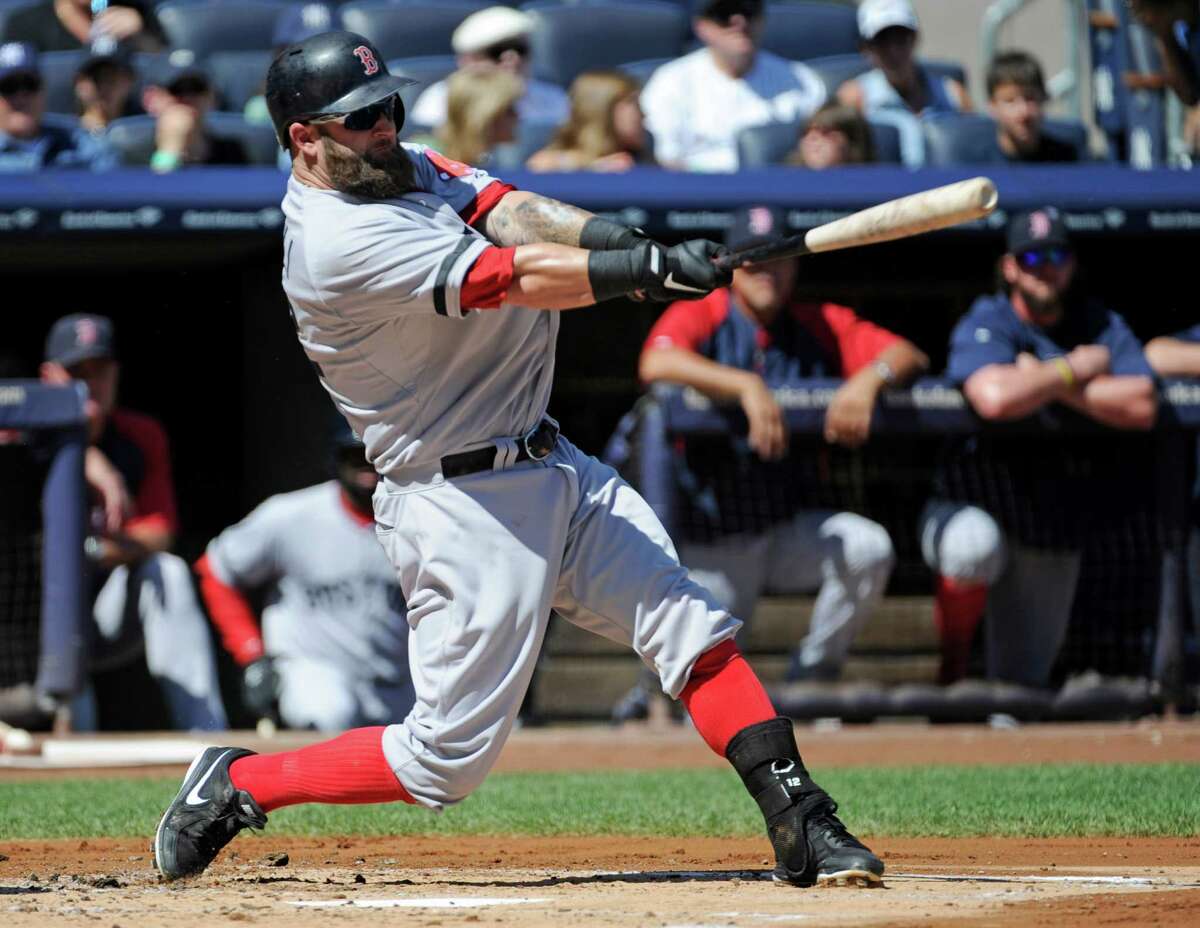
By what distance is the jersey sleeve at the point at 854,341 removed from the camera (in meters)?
6.47

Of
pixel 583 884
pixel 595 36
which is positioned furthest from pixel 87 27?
pixel 583 884

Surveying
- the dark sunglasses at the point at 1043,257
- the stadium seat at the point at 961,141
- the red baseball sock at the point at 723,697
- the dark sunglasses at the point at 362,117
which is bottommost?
the red baseball sock at the point at 723,697

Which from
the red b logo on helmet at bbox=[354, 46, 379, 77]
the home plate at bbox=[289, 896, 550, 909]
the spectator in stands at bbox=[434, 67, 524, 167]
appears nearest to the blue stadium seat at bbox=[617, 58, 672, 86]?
the spectator in stands at bbox=[434, 67, 524, 167]

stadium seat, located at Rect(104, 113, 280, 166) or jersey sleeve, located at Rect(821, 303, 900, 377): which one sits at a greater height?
stadium seat, located at Rect(104, 113, 280, 166)

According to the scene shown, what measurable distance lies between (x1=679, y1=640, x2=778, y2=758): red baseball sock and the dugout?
12.2ft

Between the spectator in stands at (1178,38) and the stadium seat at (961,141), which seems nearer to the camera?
the stadium seat at (961,141)

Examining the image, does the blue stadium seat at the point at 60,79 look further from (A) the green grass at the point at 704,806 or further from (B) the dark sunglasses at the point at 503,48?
(A) the green grass at the point at 704,806

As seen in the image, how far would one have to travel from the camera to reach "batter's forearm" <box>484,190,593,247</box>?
126 inches

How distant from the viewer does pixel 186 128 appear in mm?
7113

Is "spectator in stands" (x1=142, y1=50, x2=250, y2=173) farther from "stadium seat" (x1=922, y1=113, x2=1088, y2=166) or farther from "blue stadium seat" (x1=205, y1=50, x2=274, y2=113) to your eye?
"stadium seat" (x1=922, y1=113, x2=1088, y2=166)

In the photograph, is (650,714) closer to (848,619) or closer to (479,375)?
(848,619)

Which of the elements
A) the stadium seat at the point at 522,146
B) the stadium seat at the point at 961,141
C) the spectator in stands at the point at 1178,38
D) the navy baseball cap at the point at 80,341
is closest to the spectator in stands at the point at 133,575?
the navy baseball cap at the point at 80,341

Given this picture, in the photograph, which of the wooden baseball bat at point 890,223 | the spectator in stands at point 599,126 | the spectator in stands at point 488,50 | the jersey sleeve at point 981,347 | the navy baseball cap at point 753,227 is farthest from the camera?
the spectator in stands at point 488,50

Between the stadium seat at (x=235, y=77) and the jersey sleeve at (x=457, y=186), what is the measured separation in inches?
193
